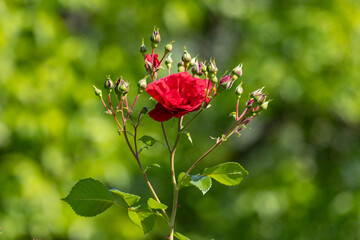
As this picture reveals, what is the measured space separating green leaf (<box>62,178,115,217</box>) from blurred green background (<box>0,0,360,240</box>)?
2.15 metres

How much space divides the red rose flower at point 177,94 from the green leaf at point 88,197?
137mm

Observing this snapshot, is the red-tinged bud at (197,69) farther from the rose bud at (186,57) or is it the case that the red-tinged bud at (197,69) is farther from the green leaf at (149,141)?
the green leaf at (149,141)

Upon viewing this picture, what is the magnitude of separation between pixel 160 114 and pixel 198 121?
10.4ft

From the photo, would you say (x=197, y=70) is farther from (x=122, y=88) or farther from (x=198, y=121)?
(x=198, y=121)

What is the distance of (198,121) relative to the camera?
4.05 m

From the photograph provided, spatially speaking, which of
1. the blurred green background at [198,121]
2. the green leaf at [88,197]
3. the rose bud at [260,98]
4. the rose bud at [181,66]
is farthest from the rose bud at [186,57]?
the blurred green background at [198,121]

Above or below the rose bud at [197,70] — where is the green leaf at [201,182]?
below

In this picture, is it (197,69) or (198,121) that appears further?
(198,121)

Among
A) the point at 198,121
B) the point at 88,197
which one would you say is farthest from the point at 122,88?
the point at 198,121

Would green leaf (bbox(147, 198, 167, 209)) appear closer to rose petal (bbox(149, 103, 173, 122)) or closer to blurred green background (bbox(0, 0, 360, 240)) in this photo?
rose petal (bbox(149, 103, 173, 122))

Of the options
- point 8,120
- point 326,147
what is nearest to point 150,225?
point 8,120

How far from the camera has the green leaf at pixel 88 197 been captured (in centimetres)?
88

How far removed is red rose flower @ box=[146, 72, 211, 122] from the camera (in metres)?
0.85

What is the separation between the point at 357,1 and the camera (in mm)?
3762
